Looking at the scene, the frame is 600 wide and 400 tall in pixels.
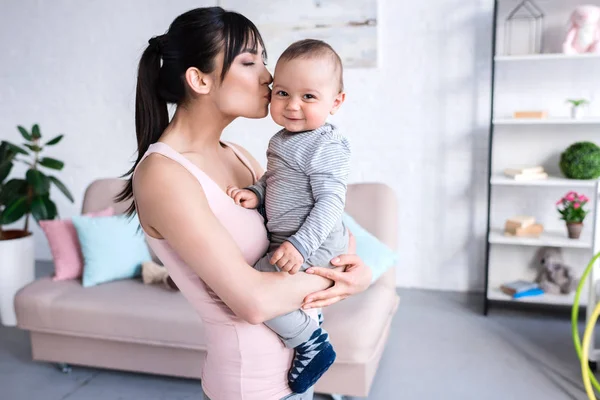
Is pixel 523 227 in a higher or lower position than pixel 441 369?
higher

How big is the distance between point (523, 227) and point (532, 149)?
54cm

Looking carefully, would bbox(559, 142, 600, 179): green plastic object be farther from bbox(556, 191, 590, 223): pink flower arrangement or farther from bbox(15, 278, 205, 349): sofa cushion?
bbox(15, 278, 205, 349): sofa cushion

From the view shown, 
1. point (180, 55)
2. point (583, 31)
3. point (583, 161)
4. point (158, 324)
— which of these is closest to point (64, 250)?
point (158, 324)

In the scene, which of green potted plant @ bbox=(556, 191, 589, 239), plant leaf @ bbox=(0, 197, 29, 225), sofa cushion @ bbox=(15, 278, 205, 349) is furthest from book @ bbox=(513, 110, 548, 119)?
plant leaf @ bbox=(0, 197, 29, 225)

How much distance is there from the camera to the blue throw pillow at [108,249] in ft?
9.09

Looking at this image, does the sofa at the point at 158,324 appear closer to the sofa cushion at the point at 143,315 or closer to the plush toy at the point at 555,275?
the sofa cushion at the point at 143,315

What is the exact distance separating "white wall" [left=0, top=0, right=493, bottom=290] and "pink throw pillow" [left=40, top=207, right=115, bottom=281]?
134 centimetres

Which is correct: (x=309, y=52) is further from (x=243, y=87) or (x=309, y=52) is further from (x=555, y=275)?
(x=555, y=275)

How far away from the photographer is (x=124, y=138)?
14.2 feet

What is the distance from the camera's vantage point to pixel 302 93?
1.19 metres

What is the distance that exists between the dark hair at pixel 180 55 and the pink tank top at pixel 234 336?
12 cm

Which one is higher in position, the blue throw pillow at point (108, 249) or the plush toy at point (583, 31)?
the plush toy at point (583, 31)

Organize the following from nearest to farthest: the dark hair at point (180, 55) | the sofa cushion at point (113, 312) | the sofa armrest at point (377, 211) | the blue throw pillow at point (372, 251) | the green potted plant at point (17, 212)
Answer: the dark hair at point (180, 55) < the sofa cushion at point (113, 312) < the blue throw pillow at point (372, 251) < the sofa armrest at point (377, 211) < the green potted plant at point (17, 212)

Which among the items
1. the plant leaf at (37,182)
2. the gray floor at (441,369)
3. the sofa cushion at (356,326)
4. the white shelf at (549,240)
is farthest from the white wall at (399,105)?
the sofa cushion at (356,326)
